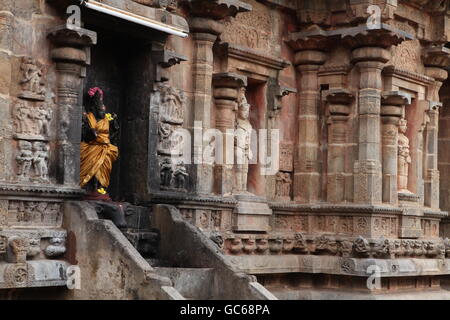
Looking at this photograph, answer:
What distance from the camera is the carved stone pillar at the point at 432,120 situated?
53.8 ft

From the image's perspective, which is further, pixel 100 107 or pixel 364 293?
pixel 364 293

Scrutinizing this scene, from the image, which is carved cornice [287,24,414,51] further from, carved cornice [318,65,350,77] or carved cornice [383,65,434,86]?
carved cornice [383,65,434,86]

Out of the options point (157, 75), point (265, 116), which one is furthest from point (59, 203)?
point (265, 116)

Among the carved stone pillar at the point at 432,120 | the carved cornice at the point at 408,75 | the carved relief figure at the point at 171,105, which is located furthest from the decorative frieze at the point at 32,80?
the carved stone pillar at the point at 432,120

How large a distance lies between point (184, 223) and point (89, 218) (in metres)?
1.52

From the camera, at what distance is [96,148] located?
11.6 m

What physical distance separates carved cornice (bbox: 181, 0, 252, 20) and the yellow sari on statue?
7.00 ft

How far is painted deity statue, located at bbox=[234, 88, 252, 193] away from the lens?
13.8 meters

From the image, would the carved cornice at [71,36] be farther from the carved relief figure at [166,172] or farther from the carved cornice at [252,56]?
the carved cornice at [252,56]

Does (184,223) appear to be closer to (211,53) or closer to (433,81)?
(211,53)

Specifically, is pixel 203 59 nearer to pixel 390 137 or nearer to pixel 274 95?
pixel 274 95

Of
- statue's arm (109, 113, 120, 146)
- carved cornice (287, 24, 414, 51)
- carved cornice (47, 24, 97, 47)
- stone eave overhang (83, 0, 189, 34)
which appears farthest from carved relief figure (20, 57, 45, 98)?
carved cornice (287, 24, 414, 51)
